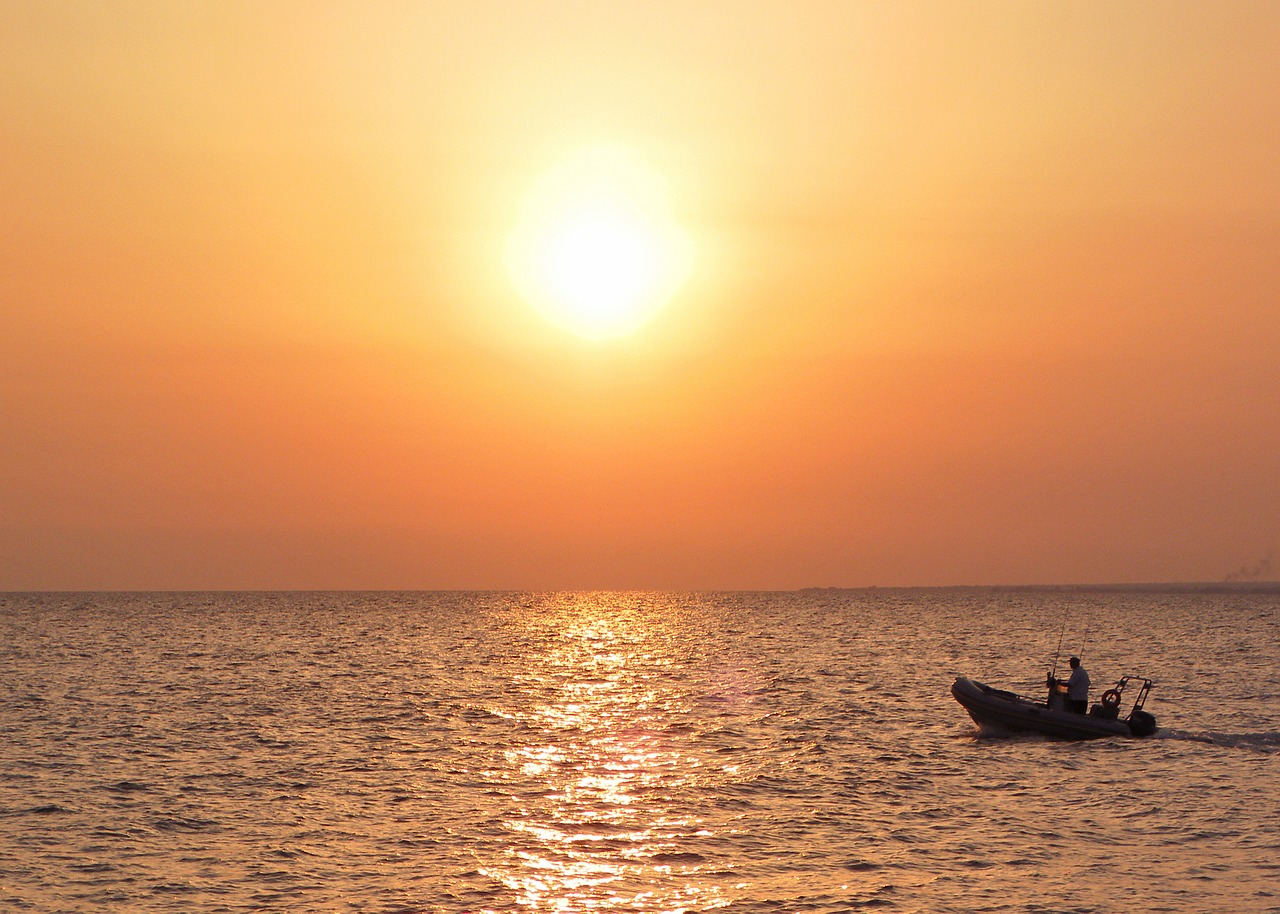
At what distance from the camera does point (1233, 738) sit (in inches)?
1405

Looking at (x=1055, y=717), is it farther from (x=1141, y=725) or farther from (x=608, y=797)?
(x=608, y=797)

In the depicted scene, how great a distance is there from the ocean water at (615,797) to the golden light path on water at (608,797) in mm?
94

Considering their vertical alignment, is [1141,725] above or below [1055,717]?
below

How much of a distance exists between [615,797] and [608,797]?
0.15m

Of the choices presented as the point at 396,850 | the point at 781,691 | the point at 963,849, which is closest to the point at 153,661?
the point at 781,691

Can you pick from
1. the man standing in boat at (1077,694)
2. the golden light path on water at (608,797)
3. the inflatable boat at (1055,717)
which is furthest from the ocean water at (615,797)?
the man standing in boat at (1077,694)

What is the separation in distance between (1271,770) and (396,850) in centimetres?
2138

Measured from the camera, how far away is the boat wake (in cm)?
3397

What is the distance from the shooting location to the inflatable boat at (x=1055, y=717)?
34.8 meters

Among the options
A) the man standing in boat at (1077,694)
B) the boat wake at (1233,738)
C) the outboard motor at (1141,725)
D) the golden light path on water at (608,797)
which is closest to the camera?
the golden light path on water at (608,797)

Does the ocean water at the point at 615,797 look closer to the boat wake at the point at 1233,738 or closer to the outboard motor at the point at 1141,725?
the boat wake at the point at 1233,738

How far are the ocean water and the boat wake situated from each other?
17 cm

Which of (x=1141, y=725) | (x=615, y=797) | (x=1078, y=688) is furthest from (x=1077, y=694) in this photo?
(x=615, y=797)

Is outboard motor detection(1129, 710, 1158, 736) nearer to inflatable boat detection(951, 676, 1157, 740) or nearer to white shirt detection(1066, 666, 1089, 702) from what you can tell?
inflatable boat detection(951, 676, 1157, 740)
